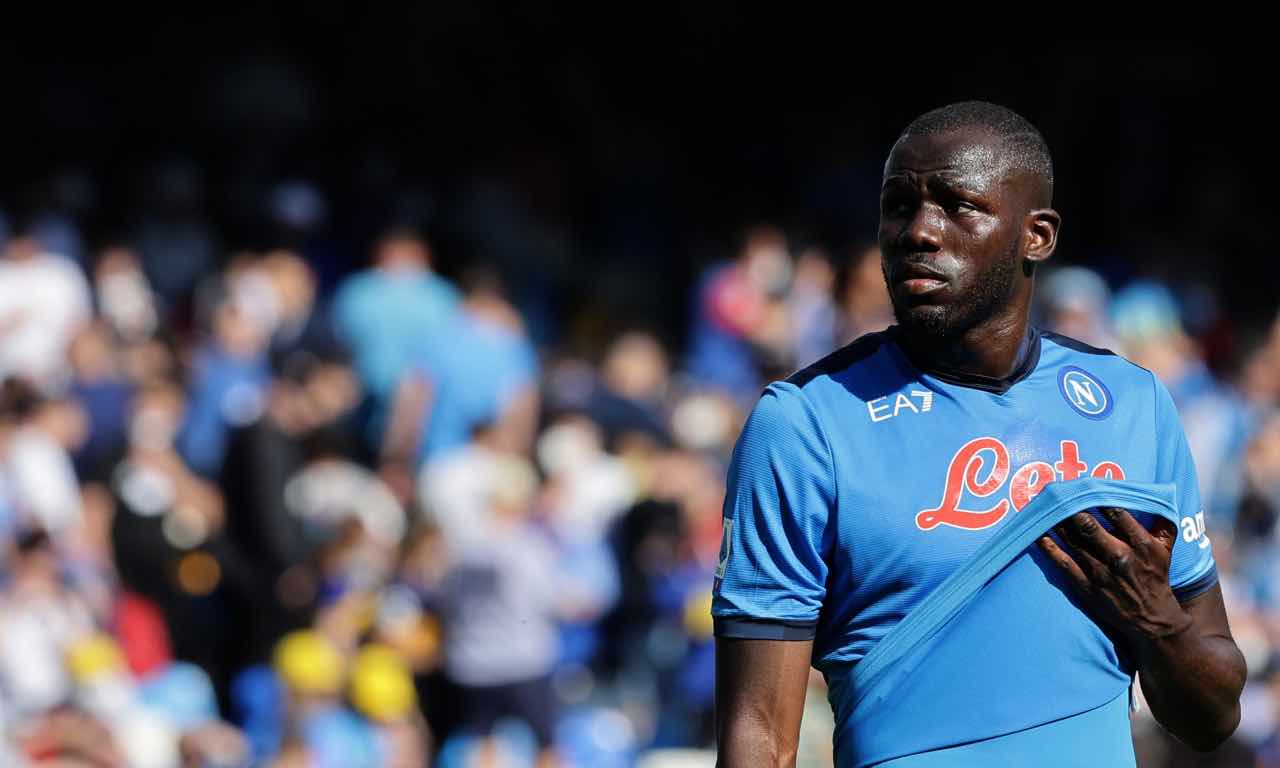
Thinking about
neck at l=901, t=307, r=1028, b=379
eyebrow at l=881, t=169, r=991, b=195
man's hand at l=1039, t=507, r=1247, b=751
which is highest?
eyebrow at l=881, t=169, r=991, b=195

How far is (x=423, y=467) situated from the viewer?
1039 cm

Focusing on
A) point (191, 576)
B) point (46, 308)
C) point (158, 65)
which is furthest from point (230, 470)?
point (158, 65)

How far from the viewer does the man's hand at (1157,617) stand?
3.10 meters

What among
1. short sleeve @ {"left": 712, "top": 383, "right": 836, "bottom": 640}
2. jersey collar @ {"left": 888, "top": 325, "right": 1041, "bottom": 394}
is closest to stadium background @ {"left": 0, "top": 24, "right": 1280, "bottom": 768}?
short sleeve @ {"left": 712, "top": 383, "right": 836, "bottom": 640}

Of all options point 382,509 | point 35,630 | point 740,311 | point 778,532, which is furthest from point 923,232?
point 740,311

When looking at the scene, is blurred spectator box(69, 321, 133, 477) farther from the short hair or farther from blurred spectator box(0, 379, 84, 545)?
the short hair

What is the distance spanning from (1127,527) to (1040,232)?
1.71 feet

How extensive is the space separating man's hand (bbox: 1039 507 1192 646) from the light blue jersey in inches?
1.5

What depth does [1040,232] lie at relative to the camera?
3.27 m

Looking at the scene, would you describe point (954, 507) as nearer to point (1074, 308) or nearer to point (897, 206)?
point (897, 206)

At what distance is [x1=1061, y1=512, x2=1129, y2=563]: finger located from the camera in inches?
121

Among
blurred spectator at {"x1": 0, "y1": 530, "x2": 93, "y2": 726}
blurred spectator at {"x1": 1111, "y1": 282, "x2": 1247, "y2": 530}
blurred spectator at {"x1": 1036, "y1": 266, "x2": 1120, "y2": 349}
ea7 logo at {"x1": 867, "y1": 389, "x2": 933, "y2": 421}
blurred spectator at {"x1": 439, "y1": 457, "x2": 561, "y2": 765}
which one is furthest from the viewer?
blurred spectator at {"x1": 1111, "y1": 282, "x2": 1247, "y2": 530}

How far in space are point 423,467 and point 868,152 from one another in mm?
5482

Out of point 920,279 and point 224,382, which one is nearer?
point 920,279
